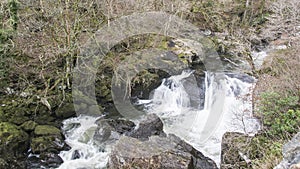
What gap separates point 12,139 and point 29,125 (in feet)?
2.82

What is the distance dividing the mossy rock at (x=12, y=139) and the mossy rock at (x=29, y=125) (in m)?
0.22

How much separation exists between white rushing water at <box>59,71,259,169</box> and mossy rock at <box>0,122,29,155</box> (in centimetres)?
113

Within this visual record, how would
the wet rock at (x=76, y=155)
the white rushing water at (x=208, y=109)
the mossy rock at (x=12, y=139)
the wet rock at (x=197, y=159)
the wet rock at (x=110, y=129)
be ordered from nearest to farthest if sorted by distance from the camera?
1. the wet rock at (x=197, y=159)
2. the mossy rock at (x=12, y=139)
3. the wet rock at (x=76, y=155)
4. the wet rock at (x=110, y=129)
5. the white rushing water at (x=208, y=109)

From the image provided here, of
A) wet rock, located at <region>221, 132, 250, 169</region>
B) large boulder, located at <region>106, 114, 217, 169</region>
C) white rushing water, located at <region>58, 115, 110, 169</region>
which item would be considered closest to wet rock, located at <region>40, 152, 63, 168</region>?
white rushing water, located at <region>58, 115, 110, 169</region>

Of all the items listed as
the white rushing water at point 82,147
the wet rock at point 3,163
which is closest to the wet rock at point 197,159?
the white rushing water at point 82,147

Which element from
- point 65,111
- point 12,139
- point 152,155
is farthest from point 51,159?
point 152,155

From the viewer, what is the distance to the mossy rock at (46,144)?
7.91 metres

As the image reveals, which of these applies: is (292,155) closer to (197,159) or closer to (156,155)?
(156,155)

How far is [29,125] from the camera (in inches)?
333

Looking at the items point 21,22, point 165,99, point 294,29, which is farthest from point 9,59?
point 294,29

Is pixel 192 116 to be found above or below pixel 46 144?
below

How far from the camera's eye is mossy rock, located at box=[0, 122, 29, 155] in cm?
746

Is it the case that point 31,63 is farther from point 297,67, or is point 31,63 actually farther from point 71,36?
point 297,67

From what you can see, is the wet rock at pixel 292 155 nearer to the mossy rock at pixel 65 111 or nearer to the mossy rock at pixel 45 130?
the mossy rock at pixel 45 130
